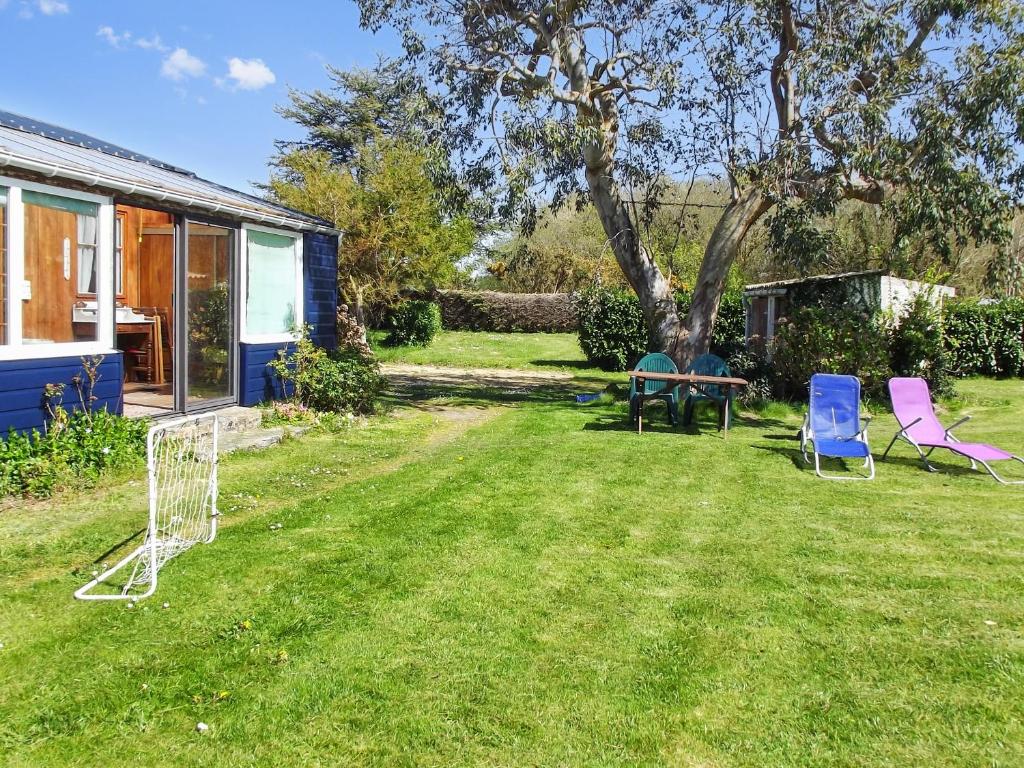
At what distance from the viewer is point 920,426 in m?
8.51

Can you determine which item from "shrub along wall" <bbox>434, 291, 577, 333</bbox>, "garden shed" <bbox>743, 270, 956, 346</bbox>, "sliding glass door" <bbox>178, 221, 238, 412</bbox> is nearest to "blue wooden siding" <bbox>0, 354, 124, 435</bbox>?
"sliding glass door" <bbox>178, 221, 238, 412</bbox>

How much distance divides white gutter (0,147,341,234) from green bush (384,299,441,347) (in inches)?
529

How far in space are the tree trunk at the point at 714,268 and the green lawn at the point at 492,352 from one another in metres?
6.74

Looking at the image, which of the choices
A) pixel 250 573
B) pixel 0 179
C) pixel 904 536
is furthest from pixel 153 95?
pixel 904 536

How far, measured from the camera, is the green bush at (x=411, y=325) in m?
23.6

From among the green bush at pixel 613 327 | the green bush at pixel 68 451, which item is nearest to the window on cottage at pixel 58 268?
the green bush at pixel 68 451

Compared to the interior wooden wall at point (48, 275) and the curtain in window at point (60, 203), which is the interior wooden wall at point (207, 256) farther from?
the interior wooden wall at point (48, 275)

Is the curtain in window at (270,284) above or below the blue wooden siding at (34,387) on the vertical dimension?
above

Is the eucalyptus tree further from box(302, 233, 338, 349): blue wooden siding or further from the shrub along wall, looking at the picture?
the shrub along wall

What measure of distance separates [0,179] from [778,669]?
6.65 meters

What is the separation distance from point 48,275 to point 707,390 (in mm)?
8264

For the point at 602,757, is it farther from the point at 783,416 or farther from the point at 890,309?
the point at 890,309

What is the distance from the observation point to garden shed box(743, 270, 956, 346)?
45.0 feet

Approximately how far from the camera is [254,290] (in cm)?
969
